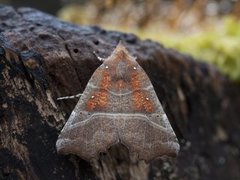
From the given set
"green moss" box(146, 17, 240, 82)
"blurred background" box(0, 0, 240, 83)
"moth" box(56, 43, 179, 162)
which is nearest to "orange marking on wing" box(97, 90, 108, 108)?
"moth" box(56, 43, 179, 162)

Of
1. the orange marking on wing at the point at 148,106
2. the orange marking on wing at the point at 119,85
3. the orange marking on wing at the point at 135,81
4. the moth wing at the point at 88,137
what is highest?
the orange marking on wing at the point at 135,81

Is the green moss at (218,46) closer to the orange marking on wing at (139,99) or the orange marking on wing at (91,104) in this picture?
the orange marking on wing at (139,99)

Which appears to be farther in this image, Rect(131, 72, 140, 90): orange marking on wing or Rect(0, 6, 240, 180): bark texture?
Rect(131, 72, 140, 90): orange marking on wing

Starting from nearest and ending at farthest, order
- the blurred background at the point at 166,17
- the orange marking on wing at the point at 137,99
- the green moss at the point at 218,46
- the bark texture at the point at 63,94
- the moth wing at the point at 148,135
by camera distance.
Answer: the bark texture at the point at 63,94 → the moth wing at the point at 148,135 → the orange marking on wing at the point at 137,99 → the green moss at the point at 218,46 → the blurred background at the point at 166,17

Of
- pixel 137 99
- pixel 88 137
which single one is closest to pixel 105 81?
pixel 137 99

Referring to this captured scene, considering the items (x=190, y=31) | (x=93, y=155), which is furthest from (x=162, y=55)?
(x=190, y=31)

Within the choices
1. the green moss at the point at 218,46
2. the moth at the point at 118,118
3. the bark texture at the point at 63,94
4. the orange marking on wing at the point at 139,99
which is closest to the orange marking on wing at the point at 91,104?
the moth at the point at 118,118

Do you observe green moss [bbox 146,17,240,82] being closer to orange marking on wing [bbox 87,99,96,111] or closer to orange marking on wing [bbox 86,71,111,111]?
orange marking on wing [bbox 86,71,111,111]
